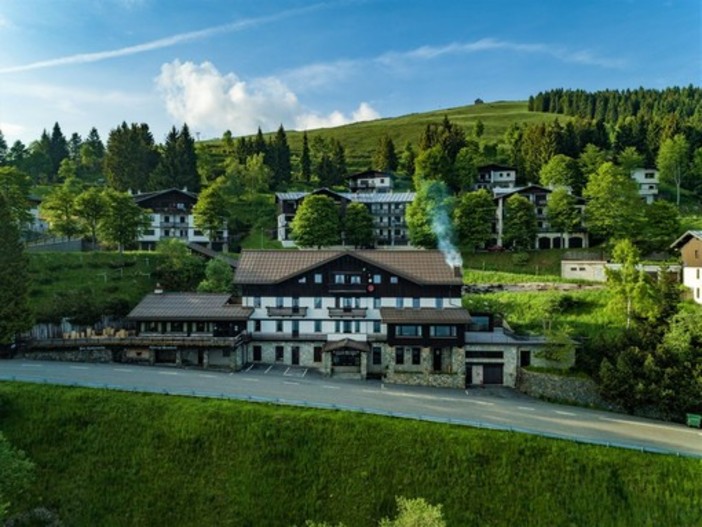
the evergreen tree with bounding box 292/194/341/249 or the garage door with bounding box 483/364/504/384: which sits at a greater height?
the evergreen tree with bounding box 292/194/341/249

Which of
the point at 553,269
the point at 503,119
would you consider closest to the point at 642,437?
the point at 553,269

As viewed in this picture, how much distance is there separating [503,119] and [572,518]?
178m

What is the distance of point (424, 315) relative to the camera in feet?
144

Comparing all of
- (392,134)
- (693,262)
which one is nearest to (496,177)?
(693,262)

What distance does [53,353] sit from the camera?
42875 mm

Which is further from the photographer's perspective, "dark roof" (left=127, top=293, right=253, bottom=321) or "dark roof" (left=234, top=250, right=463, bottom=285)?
"dark roof" (left=234, top=250, right=463, bottom=285)

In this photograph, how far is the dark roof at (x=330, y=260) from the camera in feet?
151

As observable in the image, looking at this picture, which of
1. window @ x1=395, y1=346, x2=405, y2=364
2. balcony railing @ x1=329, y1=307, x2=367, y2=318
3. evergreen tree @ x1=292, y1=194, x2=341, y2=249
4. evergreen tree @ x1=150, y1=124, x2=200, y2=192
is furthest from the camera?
evergreen tree @ x1=150, y1=124, x2=200, y2=192

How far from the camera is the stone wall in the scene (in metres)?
38.9

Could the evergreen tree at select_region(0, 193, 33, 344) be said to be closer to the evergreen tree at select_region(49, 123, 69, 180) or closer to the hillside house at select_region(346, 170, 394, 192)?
the hillside house at select_region(346, 170, 394, 192)

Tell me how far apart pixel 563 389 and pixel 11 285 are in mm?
43608

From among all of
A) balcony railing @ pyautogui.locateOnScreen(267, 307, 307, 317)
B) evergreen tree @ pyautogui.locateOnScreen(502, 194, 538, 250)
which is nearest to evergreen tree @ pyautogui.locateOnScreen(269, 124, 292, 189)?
evergreen tree @ pyautogui.locateOnScreen(502, 194, 538, 250)

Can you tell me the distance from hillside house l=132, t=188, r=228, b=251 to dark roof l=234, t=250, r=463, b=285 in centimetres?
3069

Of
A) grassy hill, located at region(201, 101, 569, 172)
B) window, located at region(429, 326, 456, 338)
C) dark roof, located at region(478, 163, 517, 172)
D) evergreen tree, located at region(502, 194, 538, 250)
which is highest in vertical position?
grassy hill, located at region(201, 101, 569, 172)
